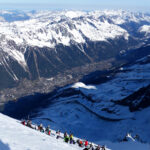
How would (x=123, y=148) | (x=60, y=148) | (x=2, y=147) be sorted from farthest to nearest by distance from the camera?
(x=123, y=148)
(x=60, y=148)
(x=2, y=147)

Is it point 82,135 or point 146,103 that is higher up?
point 146,103

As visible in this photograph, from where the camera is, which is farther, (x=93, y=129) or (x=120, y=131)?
(x=93, y=129)

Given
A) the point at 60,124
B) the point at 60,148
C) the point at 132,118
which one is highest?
the point at 60,148

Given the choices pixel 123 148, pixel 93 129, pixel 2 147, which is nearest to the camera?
pixel 2 147

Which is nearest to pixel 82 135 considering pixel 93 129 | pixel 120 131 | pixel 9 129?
pixel 93 129

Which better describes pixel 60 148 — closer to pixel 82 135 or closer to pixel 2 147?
pixel 2 147

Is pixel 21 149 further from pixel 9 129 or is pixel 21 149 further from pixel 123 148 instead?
pixel 123 148

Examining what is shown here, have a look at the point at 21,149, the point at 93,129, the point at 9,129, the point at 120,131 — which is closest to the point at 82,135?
the point at 93,129

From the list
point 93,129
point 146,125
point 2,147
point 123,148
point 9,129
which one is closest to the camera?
point 2,147

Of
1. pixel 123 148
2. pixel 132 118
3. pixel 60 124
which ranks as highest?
pixel 123 148
